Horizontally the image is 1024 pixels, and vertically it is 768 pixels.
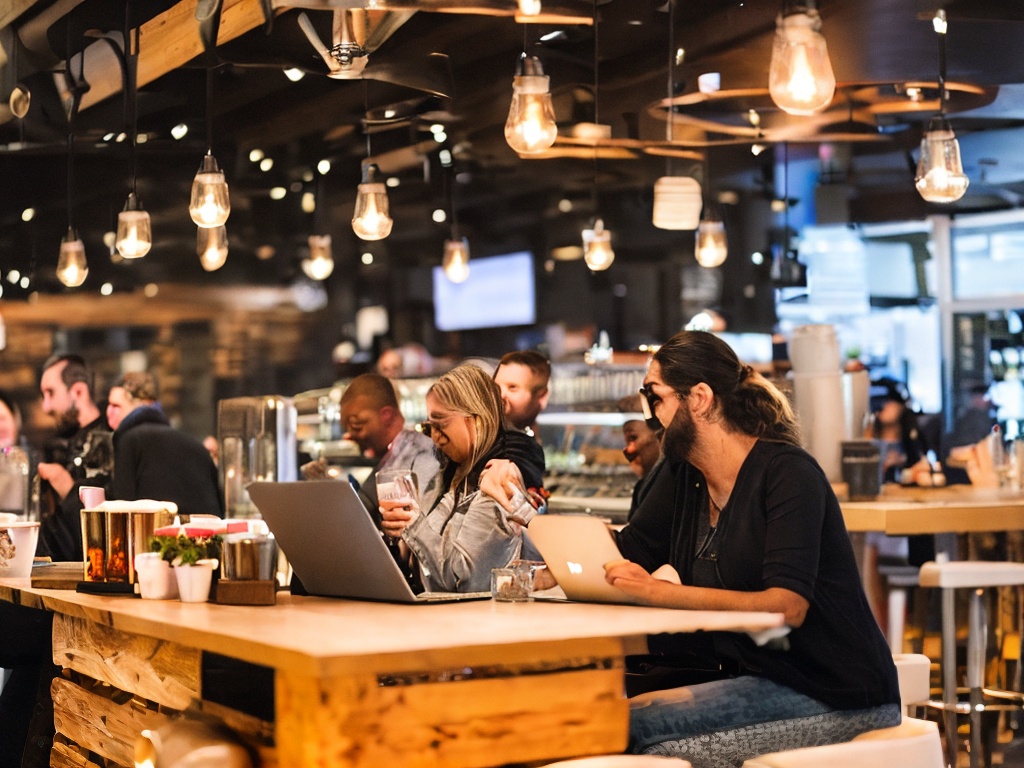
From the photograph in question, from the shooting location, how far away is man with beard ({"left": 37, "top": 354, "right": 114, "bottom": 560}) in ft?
19.5

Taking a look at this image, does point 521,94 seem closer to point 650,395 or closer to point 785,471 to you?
point 650,395

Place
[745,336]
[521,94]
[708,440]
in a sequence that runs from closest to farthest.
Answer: [708,440]
[521,94]
[745,336]

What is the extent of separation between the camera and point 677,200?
7531 mm

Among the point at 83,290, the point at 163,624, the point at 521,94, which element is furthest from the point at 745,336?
the point at 163,624

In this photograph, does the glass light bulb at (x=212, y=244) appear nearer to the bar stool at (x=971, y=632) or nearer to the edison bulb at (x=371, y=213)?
the edison bulb at (x=371, y=213)

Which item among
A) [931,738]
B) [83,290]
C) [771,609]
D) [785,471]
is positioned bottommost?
[931,738]

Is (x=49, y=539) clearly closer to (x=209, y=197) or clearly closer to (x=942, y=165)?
(x=209, y=197)

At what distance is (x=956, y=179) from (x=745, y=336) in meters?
5.32

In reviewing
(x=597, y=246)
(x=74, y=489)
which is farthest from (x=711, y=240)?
(x=74, y=489)

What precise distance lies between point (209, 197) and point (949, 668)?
3571 mm

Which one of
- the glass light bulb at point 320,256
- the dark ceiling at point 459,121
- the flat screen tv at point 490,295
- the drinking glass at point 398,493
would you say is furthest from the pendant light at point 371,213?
the flat screen tv at point 490,295

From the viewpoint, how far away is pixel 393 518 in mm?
3412

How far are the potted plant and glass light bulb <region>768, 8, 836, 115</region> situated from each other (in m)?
2.09

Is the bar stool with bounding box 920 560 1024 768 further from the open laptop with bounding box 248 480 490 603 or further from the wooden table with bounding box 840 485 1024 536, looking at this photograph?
the open laptop with bounding box 248 480 490 603
